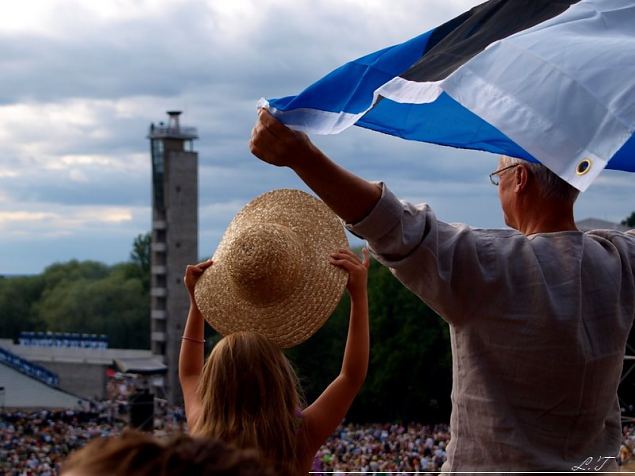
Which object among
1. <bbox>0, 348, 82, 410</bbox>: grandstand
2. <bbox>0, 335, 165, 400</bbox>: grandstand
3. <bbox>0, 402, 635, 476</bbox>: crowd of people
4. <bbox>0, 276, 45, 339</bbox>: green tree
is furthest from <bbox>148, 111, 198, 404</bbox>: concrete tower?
<bbox>0, 276, 45, 339</bbox>: green tree

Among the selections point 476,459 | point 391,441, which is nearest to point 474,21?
point 476,459

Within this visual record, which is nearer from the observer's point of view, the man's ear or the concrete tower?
the man's ear

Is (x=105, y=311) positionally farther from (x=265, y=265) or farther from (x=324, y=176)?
(x=324, y=176)

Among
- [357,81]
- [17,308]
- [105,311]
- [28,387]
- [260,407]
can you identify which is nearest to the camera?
[260,407]

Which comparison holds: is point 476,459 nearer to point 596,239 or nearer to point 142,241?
point 596,239

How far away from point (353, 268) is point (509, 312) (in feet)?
2.73

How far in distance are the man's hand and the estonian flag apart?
4.4 inches

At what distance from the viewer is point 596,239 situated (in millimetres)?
2332

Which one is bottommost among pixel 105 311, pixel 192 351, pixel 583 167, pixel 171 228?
pixel 192 351

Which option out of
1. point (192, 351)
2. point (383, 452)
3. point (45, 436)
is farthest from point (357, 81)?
point (45, 436)

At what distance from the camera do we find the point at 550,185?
2.29 meters

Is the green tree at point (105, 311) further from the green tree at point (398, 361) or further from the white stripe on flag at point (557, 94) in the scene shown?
the white stripe on flag at point (557, 94)

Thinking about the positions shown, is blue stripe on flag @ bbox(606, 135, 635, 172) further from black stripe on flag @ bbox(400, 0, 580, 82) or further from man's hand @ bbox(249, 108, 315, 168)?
man's hand @ bbox(249, 108, 315, 168)

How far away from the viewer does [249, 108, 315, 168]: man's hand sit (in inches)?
81.6
